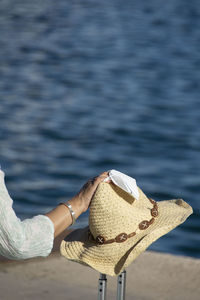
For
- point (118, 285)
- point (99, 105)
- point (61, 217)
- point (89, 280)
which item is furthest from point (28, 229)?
point (99, 105)

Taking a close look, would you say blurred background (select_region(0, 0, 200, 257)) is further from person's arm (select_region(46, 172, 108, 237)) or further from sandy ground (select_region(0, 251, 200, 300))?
person's arm (select_region(46, 172, 108, 237))

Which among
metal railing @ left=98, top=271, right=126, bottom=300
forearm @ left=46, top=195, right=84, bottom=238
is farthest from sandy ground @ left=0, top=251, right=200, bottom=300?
forearm @ left=46, top=195, right=84, bottom=238

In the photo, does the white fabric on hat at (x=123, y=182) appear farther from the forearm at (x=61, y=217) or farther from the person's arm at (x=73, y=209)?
the forearm at (x=61, y=217)

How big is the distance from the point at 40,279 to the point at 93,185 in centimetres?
197

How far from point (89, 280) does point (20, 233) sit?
218 cm

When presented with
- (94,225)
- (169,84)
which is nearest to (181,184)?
(169,84)

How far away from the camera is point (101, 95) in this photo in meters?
11.0

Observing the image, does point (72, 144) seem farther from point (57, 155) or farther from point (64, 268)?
point (64, 268)

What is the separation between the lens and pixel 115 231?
9.12 ft

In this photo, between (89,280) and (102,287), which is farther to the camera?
(89,280)

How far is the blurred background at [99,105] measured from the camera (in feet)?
25.2

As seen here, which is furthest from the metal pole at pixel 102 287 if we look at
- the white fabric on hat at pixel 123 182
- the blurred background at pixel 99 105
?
the blurred background at pixel 99 105

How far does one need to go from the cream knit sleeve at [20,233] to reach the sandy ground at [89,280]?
72.3 inches

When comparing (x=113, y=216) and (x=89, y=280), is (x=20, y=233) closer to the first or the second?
(x=113, y=216)
